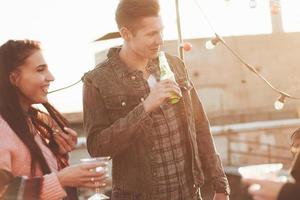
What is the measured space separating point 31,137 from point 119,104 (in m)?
0.71

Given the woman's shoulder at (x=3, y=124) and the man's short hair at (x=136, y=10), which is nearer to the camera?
the woman's shoulder at (x=3, y=124)

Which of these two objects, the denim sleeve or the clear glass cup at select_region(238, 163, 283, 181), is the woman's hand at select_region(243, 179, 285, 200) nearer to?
the clear glass cup at select_region(238, 163, 283, 181)

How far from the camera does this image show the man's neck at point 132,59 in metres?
3.49

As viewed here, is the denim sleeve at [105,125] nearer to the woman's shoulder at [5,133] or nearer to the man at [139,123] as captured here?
the man at [139,123]

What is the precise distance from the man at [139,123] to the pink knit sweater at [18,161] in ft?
1.80

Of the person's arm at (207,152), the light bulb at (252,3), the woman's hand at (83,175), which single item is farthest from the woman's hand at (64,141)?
the light bulb at (252,3)

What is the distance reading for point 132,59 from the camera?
3502mm

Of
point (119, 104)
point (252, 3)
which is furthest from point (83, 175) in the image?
point (252, 3)

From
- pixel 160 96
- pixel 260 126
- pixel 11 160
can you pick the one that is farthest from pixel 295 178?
pixel 260 126

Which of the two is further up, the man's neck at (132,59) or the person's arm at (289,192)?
the man's neck at (132,59)

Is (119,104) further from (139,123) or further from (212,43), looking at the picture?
(212,43)

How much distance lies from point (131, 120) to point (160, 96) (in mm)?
302

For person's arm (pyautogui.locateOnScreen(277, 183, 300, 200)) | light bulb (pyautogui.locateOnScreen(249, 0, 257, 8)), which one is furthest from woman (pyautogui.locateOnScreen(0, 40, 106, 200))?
light bulb (pyautogui.locateOnScreen(249, 0, 257, 8))

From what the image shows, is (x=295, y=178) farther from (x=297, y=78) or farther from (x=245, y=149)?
(x=297, y=78)
